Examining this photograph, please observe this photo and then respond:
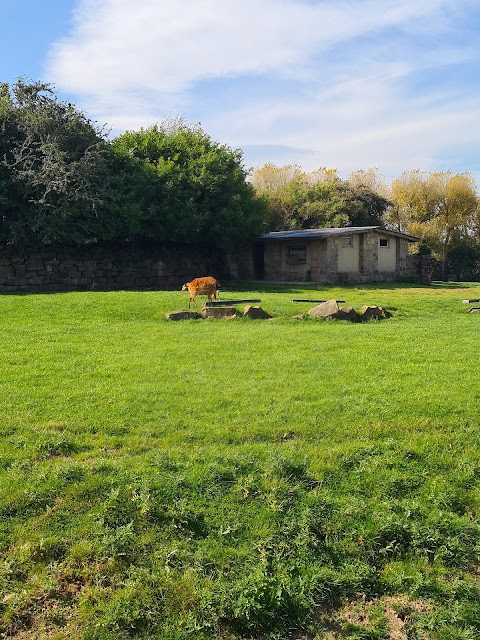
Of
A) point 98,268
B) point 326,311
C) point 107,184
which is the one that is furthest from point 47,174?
point 326,311

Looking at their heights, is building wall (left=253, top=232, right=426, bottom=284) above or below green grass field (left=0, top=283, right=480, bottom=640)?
above

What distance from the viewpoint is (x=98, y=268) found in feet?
75.2

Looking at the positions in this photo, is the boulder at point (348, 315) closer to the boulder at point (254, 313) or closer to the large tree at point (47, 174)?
the boulder at point (254, 313)

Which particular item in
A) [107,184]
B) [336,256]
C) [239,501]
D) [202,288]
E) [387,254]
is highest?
[107,184]

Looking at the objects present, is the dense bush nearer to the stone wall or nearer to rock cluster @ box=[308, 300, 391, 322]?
the stone wall

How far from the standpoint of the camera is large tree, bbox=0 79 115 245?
786 inches

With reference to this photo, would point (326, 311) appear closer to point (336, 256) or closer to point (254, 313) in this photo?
point (254, 313)

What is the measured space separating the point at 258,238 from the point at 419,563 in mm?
24459

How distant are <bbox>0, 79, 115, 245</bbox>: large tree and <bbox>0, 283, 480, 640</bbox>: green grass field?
13.5m

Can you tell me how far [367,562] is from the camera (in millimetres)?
4277

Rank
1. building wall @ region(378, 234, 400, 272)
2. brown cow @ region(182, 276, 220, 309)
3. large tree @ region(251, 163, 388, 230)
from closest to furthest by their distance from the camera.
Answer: brown cow @ region(182, 276, 220, 309) < building wall @ region(378, 234, 400, 272) < large tree @ region(251, 163, 388, 230)

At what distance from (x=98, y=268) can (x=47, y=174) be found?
4.40 meters

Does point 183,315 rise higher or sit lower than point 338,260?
lower

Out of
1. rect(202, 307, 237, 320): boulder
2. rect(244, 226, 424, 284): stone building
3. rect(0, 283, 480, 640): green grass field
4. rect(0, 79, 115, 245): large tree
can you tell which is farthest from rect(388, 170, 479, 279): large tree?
rect(0, 283, 480, 640): green grass field
